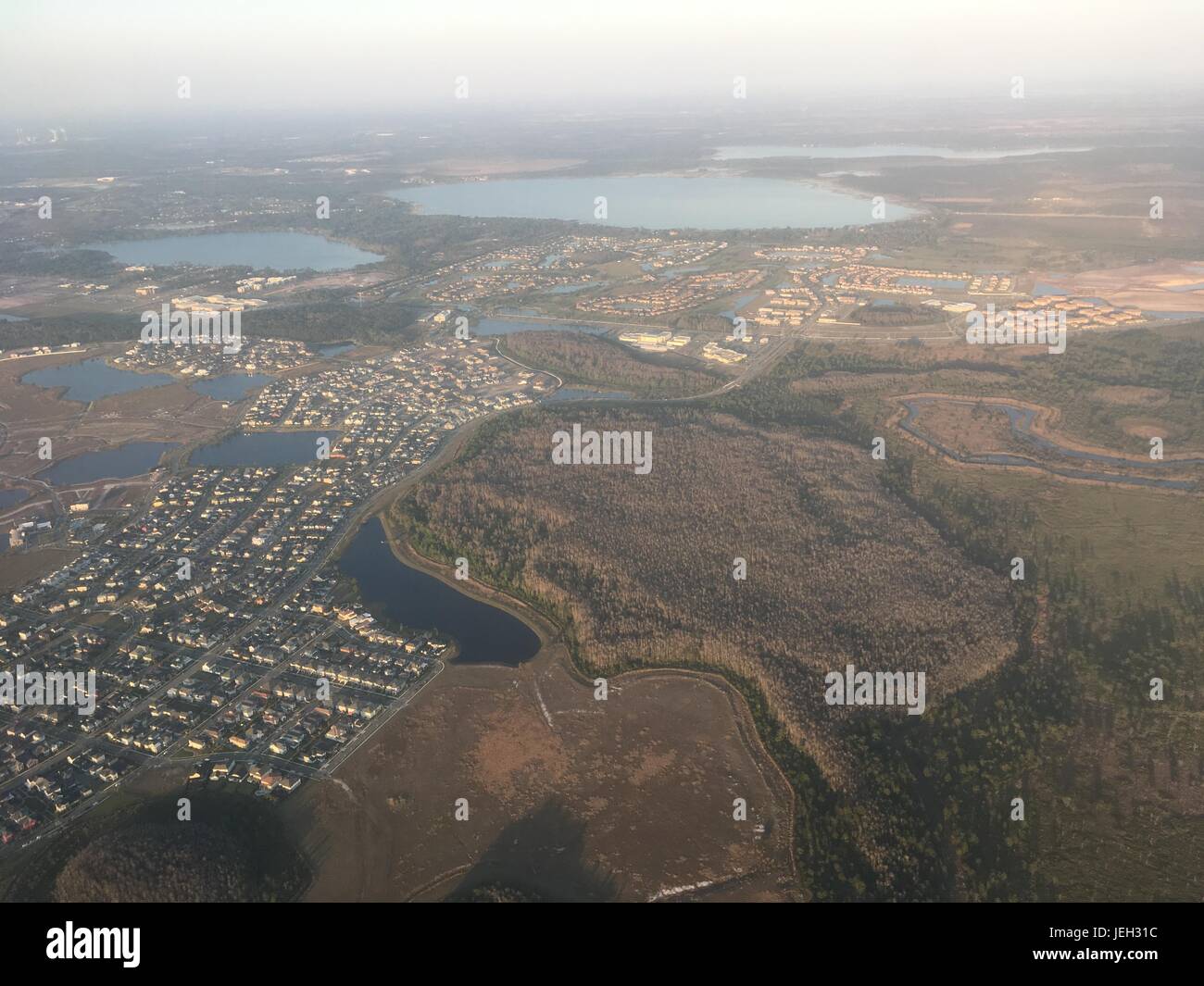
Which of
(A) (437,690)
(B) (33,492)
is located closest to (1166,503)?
(A) (437,690)

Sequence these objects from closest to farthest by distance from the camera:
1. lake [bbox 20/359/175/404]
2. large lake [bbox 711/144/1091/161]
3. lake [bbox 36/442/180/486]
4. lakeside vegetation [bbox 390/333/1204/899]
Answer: lakeside vegetation [bbox 390/333/1204/899] < lake [bbox 36/442/180/486] < lake [bbox 20/359/175/404] < large lake [bbox 711/144/1091/161]

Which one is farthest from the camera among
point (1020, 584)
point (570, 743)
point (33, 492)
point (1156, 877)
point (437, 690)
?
point (33, 492)

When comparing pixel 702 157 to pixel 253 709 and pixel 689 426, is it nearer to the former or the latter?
pixel 689 426

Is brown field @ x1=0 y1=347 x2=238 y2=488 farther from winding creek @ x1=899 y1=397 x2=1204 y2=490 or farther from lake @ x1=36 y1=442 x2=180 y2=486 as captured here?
winding creek @ x1=899 y1=397 x2=1204 y2=490

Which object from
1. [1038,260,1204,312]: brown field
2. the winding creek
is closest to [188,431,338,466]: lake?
the winding creek

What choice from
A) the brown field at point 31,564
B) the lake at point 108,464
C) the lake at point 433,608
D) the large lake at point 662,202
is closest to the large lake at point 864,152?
the large lake at point 662,202
